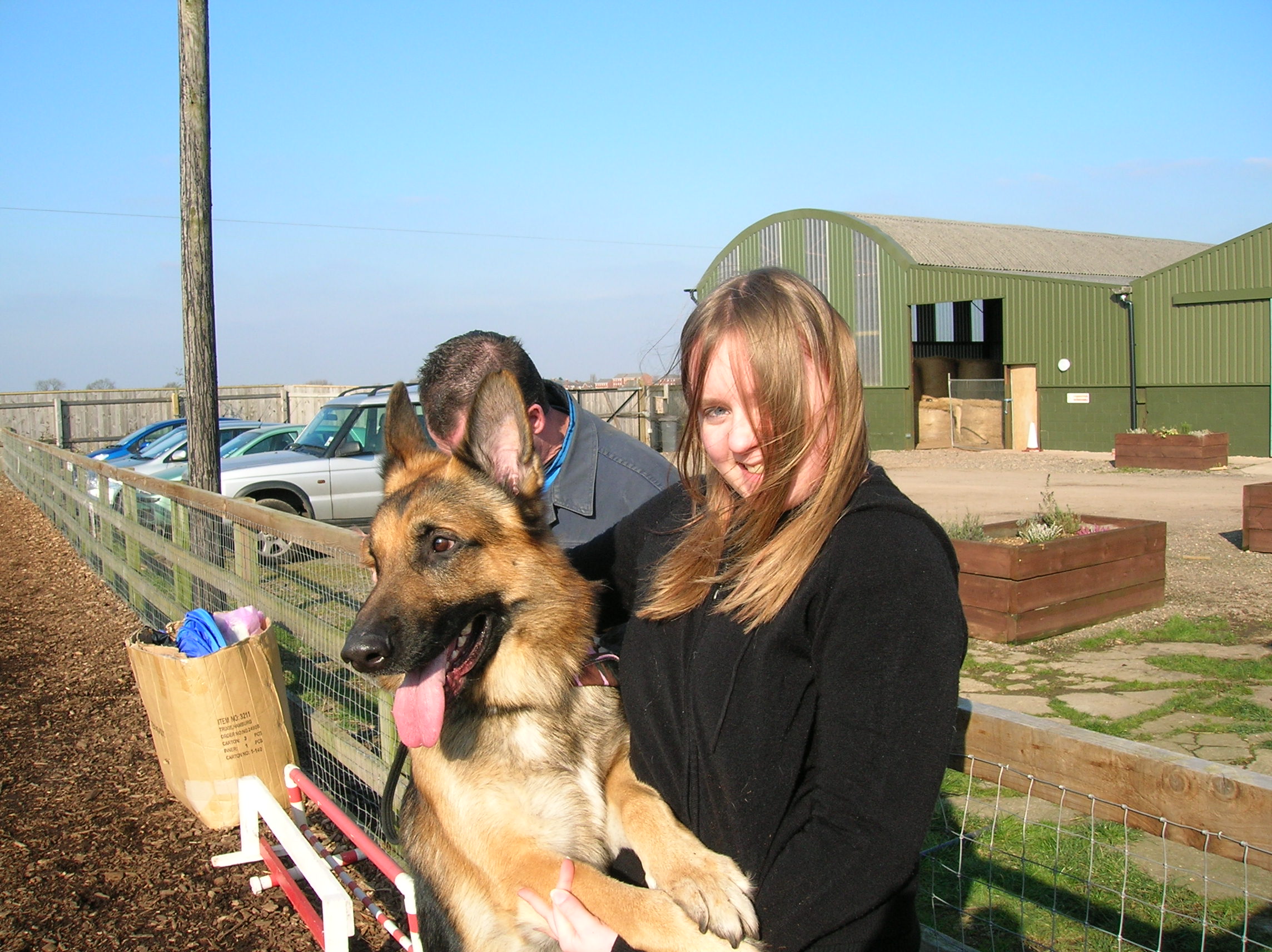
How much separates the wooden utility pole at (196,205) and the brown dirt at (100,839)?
2552 mm

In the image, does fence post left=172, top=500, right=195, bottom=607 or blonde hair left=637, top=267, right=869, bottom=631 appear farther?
fence post left=172, top=500, right=195, bottom=607

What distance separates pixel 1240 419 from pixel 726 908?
24.3 m

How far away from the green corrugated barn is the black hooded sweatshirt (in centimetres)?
1616

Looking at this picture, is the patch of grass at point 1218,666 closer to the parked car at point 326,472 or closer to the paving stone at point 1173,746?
the paving stone at point 1173,746

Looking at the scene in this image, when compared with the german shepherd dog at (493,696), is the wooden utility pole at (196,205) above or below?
above

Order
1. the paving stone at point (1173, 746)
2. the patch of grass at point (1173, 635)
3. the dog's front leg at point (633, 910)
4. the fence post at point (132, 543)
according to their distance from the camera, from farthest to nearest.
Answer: the fence post at point (132, 543)
the patch of grass at point (1173, 635)
the paving stone at point (1173, 746)
the dog's front leg at point (633, 910)

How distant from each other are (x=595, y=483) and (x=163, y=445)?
49.3 ft

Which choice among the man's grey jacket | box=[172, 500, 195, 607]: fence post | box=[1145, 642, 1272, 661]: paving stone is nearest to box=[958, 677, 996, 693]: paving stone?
box=[1145, 642, 1272, 661]: paving stone

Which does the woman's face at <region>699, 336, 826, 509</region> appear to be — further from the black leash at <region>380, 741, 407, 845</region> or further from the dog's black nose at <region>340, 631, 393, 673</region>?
the black leash at <region>380, 741, 407, 845</region>

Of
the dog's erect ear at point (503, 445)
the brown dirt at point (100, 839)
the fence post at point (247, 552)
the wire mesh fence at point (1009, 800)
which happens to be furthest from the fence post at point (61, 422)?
the dog's erect ear at point (503, 445)

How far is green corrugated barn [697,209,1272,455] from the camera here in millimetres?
21578

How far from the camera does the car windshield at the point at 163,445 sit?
50.7ft

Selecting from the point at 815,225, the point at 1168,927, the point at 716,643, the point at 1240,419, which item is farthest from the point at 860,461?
the point at 815,225

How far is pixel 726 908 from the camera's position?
1691mm
